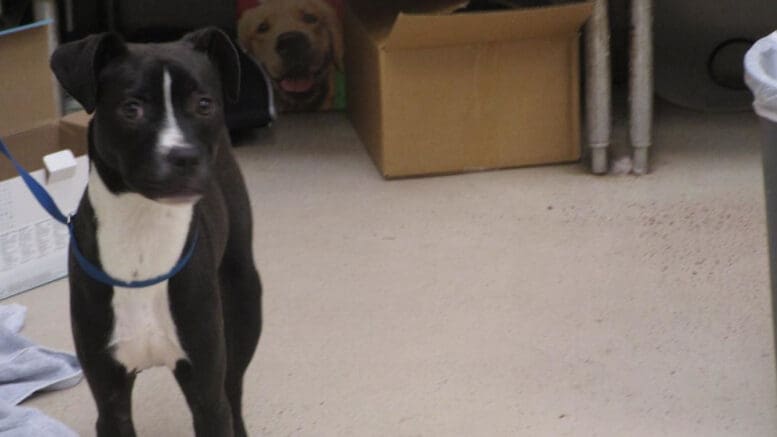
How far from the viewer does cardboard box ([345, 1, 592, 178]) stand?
9.46ft

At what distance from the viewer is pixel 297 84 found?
3479mm

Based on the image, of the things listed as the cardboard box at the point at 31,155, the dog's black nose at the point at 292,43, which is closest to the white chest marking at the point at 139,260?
the cardboard box at the point at 31,155

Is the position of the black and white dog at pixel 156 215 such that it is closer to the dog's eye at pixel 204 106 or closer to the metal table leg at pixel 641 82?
the dog's eye at pixel 204 106

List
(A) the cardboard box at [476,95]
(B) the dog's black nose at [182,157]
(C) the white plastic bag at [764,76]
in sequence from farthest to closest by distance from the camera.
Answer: (A) the cardboard box at [476,95]
(C) the white plastic bag at [764,76]
(B) the dog's black nose at [182,157]

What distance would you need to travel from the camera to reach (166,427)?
1.98m

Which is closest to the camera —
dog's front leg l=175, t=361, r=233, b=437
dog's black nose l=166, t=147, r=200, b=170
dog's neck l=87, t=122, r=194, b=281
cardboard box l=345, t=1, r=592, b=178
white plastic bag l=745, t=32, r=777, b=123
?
dog's black nose l=166, t=147, r=200, b=170

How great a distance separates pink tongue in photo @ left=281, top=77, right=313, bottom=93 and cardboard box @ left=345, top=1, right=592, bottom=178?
0.43 metres

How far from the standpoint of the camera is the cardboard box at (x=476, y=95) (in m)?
2.88

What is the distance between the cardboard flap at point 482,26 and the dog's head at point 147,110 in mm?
1365

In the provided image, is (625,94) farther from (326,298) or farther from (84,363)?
(84,363)

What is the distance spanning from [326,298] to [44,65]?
30.3 inches

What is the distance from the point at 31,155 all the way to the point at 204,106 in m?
1.30

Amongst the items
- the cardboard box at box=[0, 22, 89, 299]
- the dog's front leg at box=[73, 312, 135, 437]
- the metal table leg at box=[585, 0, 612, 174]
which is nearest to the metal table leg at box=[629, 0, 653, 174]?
the metal table leg at box=[585, 0, 612, 174]

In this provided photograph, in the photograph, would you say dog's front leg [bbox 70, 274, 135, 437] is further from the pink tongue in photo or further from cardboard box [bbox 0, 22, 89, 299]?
the pink tongue in photo
